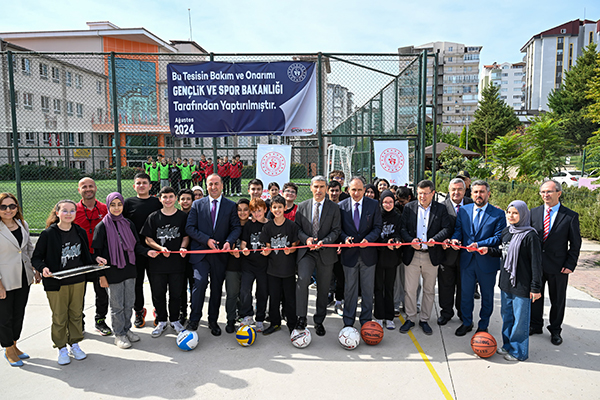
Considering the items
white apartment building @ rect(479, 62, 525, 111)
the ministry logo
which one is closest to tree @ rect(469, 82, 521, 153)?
the ministry logo

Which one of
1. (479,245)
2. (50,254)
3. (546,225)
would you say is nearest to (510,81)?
(546,225)

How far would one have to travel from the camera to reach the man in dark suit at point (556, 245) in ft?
15.8

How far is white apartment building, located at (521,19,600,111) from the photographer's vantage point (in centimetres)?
10588

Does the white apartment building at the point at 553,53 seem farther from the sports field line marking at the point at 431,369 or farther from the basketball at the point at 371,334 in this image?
the basketball at the point at 371,334

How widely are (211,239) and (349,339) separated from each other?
2.12 metres

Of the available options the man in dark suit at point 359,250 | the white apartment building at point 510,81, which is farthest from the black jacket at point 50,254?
the white apartment building at point 510,81

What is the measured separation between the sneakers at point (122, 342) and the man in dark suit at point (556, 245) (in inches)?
202

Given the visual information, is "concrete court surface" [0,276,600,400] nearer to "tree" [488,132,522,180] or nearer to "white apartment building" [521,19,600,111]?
"tree" [488,132,522,180]

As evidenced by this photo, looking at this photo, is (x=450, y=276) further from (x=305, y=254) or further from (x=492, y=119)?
(x=492, y=119)

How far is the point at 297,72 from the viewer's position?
26.7 ft

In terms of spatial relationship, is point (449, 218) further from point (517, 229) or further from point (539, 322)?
point (539, 322)

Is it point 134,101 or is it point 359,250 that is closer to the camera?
point 359,250

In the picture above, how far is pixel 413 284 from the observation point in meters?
5.34

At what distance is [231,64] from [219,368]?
5.95m
